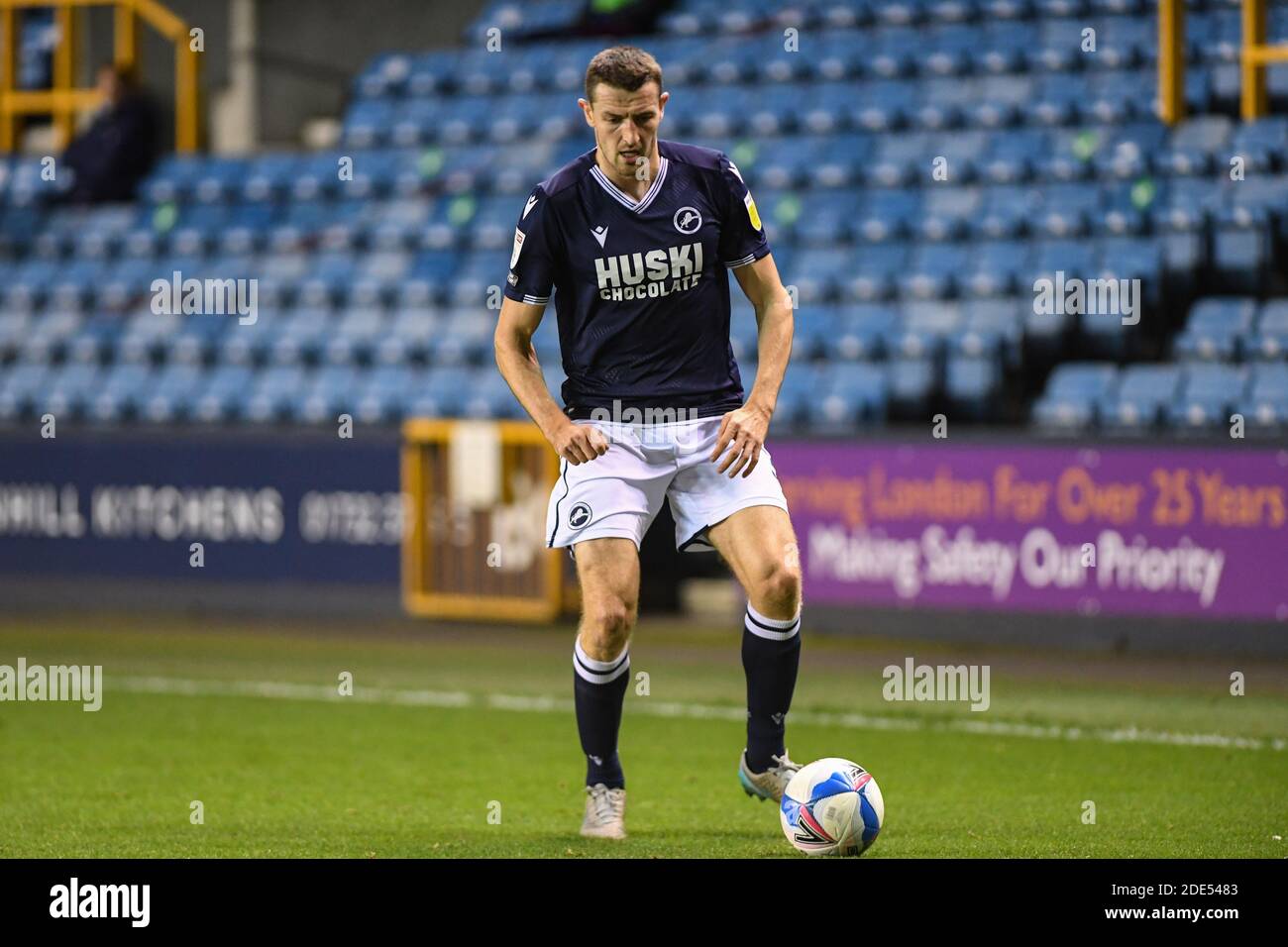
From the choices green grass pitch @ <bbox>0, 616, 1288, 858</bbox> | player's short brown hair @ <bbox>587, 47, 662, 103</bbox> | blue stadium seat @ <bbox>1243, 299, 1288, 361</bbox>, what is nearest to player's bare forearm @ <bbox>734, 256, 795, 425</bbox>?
player's short brown hair @ <bbox>587, 47, 662, 103</bbox>

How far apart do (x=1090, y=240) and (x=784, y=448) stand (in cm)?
284

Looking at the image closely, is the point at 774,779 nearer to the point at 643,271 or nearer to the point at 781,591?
the point at 781,591

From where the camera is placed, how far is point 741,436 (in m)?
6.41

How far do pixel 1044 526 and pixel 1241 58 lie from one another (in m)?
4.52

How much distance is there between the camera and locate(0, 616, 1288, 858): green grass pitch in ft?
21.7

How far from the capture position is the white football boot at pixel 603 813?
654 centimetres

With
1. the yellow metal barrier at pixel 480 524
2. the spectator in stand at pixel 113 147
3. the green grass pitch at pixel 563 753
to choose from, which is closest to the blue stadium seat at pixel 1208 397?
the green grass pitch at pixel 563 753

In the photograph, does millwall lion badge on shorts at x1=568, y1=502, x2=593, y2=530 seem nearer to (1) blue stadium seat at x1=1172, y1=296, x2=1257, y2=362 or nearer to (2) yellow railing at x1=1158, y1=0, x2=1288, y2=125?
(1) blue stadium seat at x1=1172, y1=296, x2=1257, y2=362

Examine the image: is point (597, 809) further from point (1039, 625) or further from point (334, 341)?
point (334, 341)

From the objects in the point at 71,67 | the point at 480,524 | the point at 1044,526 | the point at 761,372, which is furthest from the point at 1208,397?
the point at 71,67

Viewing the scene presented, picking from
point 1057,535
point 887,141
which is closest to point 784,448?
point 1057,535

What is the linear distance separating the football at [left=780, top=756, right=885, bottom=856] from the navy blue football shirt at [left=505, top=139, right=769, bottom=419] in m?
1.28

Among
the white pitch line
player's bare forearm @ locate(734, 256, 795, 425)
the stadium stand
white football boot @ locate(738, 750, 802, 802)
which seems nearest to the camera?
player's bare forearm @ locate(734, 256, 795, 425)

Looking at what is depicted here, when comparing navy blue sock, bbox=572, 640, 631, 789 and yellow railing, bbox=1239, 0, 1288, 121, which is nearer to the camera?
navy blue sock, bbox=572, 640, 631, 789
